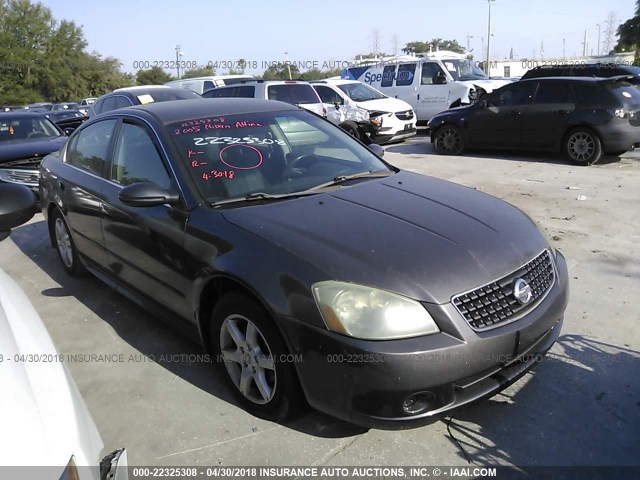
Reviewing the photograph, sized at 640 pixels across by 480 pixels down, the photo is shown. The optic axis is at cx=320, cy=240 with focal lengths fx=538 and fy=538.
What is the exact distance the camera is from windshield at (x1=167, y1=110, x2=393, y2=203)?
326 cm

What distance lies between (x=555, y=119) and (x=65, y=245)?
8.37m

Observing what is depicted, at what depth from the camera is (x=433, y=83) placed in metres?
15.2

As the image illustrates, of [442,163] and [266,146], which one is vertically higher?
[266,146]

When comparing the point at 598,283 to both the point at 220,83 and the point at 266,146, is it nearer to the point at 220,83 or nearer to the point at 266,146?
the point at 266,146

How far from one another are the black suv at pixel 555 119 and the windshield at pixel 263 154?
6.81 metres

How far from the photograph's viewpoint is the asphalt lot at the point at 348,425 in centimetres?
259

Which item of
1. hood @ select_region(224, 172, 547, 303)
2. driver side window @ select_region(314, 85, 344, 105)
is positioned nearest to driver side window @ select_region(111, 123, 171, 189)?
hood @ select_region(224, 172, 547, 303)

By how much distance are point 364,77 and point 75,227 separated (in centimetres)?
1487

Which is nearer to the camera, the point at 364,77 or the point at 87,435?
the point at 87,435

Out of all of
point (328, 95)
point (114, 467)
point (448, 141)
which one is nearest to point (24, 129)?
point (328, 95)

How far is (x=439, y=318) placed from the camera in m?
2.34

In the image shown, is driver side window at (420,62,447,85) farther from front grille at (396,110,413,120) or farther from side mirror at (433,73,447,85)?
front grille at (396,110,413,120)

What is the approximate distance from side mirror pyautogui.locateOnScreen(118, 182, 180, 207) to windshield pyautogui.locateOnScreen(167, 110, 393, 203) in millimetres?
190

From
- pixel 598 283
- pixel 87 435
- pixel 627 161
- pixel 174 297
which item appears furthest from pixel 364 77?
pixel 87 435
